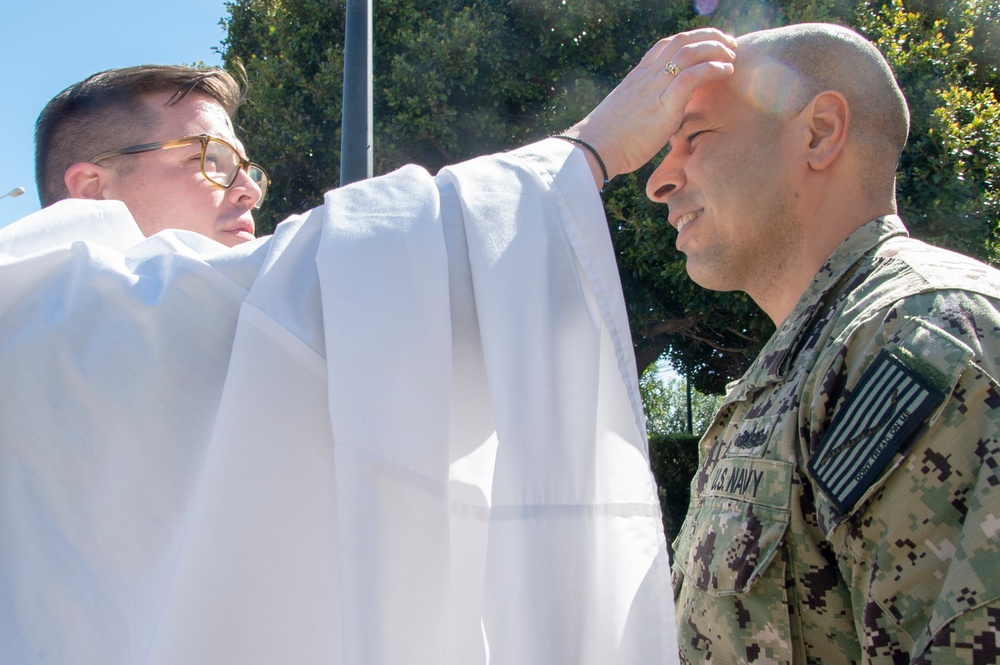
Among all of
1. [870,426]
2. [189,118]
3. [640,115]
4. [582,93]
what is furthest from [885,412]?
[582,93]

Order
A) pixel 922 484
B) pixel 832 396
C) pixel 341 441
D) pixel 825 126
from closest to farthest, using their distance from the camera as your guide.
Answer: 1. pixel 341 441
2. pixel 922 484
3. pixel 832 396
4. pixel 825 126

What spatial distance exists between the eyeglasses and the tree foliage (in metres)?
6.24

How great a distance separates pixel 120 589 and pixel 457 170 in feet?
3.39

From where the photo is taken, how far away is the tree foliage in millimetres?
8203

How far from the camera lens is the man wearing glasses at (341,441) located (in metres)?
1.46

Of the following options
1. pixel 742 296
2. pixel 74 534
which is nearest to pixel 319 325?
pixel 74 534

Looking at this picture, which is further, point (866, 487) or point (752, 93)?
point (752, 93)

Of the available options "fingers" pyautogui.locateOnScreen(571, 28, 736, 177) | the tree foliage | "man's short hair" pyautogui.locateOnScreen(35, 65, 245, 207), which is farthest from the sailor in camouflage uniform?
the tree foliage

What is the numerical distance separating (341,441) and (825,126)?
1.79 meters

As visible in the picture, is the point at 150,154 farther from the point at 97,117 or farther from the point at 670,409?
the point at 670,409

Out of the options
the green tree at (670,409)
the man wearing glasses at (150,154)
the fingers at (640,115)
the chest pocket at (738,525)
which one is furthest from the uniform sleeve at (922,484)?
the green tree at (670,409)

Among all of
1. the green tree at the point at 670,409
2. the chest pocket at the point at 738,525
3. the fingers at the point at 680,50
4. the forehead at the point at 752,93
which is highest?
the fingers at the point at 680,50

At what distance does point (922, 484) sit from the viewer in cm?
160

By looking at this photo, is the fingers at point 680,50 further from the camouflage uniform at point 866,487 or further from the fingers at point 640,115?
the camouflage uniform at point 866,487
